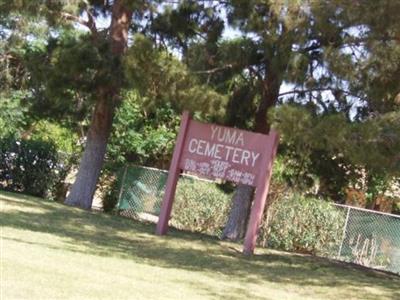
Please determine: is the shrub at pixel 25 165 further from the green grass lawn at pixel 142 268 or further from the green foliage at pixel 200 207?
the green grass lawn at pixel 142 268

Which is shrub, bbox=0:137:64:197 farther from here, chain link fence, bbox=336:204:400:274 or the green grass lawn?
chain link fence, bbox=336:204:400:274

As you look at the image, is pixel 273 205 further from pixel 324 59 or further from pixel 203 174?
pixel 324 59

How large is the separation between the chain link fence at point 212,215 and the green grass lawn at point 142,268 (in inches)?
159

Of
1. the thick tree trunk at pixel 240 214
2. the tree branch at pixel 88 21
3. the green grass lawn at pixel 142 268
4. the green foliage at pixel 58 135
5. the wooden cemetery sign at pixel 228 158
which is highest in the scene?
the tree branch at pixel 88 21

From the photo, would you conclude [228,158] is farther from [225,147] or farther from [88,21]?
[88,21]

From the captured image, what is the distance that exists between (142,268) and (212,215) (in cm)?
1073

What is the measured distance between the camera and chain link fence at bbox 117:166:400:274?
18.3 m

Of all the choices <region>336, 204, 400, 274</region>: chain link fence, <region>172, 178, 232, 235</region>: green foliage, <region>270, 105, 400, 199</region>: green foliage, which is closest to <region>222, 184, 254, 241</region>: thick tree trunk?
<region>336, 204, 400, 274</region>: chain link fence

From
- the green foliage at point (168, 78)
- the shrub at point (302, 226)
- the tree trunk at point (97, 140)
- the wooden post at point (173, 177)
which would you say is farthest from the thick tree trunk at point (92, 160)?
the green foliage at point (168, 78)

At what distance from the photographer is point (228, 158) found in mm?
14359

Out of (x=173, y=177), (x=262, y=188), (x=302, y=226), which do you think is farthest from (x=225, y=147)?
(x=302, y=226)

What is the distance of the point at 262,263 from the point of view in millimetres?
13094

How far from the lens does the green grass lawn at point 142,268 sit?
815cm

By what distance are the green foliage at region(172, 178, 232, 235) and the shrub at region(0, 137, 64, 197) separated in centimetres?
437
